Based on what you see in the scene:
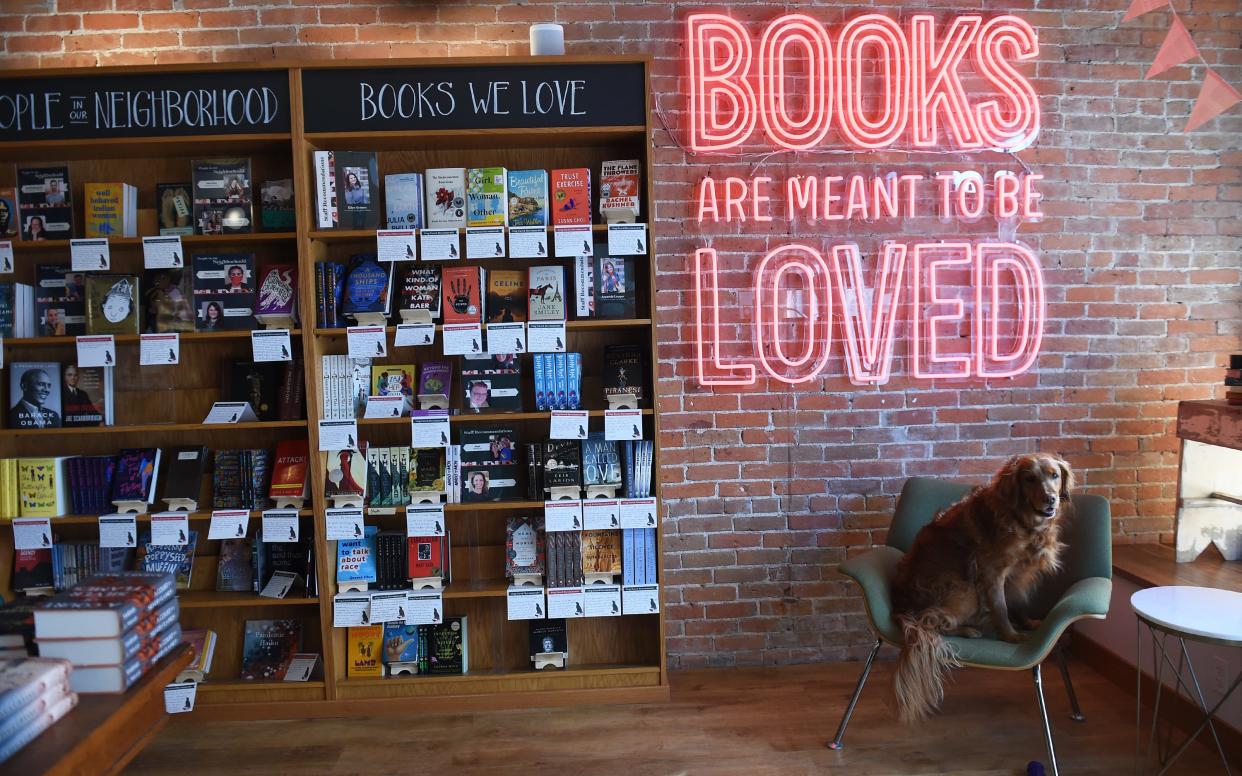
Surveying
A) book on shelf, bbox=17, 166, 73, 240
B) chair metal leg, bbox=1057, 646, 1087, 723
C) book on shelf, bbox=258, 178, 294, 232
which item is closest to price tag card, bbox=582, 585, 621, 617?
chair metal leg, bbox=1057, 646, 1087, 723

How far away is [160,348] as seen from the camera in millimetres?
3281

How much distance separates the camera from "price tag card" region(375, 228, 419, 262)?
3.26 metres

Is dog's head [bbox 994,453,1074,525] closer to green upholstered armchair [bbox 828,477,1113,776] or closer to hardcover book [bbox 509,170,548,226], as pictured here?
green upholstered armchair [bbox 828,477,1113,776]

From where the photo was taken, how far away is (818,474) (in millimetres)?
3688

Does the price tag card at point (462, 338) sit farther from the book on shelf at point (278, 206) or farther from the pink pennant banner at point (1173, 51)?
the pink pennant banner at point (1173, 51)

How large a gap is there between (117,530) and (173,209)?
1.35 metres

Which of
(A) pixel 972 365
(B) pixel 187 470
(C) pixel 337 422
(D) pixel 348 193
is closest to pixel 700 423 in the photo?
(A) pixel 972 365

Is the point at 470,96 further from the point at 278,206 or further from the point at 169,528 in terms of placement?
the point at 169,528

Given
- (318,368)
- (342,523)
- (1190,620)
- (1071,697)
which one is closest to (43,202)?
(318,368)

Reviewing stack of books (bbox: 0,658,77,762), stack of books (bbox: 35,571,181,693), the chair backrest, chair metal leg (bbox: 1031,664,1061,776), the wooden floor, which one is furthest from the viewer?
the chair backrest

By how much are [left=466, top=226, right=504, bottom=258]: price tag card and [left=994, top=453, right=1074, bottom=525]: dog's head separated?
2.08 m

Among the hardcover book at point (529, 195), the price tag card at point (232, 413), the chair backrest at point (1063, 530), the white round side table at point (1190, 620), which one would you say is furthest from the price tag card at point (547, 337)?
the white round side table at point (1190, 620)

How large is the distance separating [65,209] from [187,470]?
46.9 inches

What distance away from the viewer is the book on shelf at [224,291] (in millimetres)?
3357
